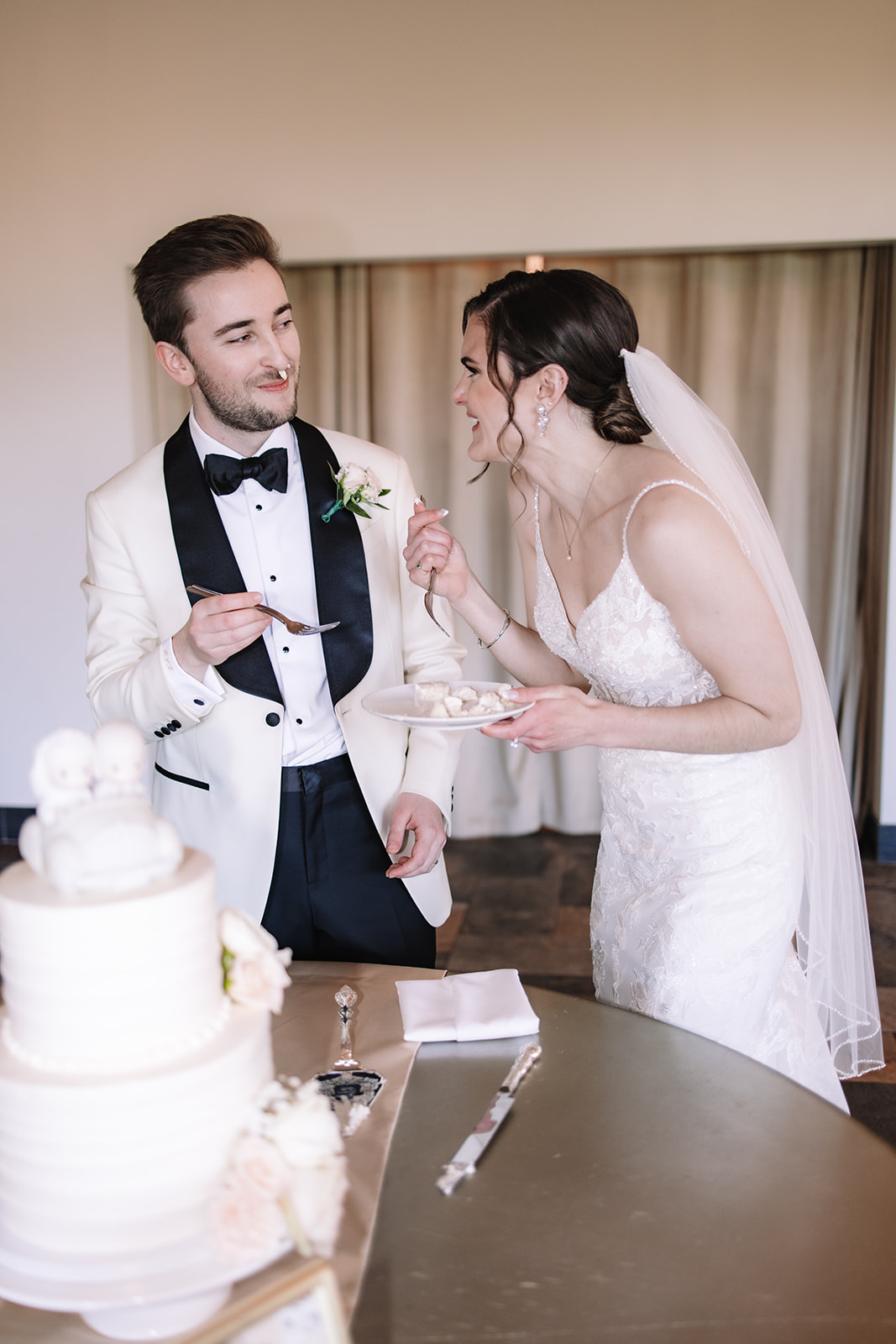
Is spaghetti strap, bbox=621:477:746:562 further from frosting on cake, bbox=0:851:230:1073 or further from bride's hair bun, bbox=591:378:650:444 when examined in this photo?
frosting on cake, bbox=0:851:230:1073

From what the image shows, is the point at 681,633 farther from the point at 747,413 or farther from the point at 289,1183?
the point at 747,413

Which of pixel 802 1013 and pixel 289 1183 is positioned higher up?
pixel 289 1183

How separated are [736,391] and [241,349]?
3522 millimetres

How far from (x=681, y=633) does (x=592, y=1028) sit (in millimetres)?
772

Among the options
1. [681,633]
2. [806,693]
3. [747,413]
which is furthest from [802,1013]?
[747,413]

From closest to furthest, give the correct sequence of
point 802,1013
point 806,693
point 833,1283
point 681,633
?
point 833,1283
point 681,633
point 802,1013
point 806,693

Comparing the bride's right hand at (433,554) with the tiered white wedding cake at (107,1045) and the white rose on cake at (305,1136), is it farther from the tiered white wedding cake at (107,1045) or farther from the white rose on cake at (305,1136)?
the white rose on cake at (305,1136)

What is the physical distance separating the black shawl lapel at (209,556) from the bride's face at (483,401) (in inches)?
22.3

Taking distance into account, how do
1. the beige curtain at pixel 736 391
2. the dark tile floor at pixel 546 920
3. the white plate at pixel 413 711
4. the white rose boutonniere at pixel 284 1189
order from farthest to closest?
1. the beige curtain at pixel 736 391
2. the dark tile floor at pixel 546 920
3. the white plate at pixel 413 711
4. the white rose boutonniere at pixel 284 1189

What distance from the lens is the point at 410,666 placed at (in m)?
2.59

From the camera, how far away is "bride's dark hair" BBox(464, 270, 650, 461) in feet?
7.26

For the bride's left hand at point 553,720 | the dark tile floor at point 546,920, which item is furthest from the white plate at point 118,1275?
the dark tile floor at point 546,920

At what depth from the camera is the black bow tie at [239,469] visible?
2.40 m

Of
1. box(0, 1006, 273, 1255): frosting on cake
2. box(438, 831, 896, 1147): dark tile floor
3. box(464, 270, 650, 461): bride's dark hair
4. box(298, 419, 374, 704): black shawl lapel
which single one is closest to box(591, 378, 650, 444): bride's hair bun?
box(464, 270, 650, 461): bride's dark hair
